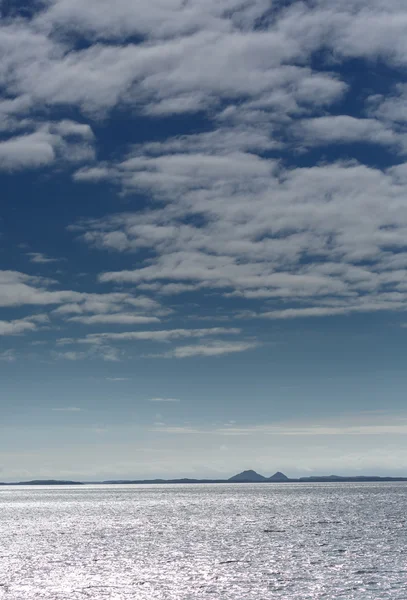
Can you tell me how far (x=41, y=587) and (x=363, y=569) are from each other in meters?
30.9

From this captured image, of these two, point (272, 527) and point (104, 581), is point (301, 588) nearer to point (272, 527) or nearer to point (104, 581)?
point (104, 581)

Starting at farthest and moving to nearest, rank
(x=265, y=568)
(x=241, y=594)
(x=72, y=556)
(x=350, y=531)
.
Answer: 1. (x=350, y=531)
2. (x=72, y=556)
3. (x=265, y=568)
4. (x=241, y=594)

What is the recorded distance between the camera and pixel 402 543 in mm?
94438

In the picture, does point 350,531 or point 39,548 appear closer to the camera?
point 39,548

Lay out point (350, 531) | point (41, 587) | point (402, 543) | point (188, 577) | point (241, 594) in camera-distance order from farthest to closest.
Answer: point (350, 531)
point (402, 543)
point (188, 577)
point (41, 587)
point (241, 594)

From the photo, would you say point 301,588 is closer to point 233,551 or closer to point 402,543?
point 233,551

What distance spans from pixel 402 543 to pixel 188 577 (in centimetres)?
4122

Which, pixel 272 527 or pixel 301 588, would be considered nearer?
pixel 301 588

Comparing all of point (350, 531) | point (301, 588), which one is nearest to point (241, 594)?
point (301, 588)

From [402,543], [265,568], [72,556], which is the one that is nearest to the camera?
[265,568]

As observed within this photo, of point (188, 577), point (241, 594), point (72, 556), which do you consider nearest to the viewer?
point (241, 594)

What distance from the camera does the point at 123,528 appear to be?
13512 cm

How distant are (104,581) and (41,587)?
5982 millimetres

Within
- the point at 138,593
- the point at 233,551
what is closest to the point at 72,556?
the point at 233,551
